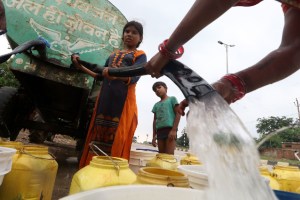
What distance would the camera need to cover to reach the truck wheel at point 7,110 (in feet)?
9.53

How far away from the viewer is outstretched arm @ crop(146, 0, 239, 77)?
1.08 m

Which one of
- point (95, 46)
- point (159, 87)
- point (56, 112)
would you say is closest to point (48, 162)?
point (95, 46)

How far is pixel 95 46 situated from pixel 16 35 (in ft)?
2.90

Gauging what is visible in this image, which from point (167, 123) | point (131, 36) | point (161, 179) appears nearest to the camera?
point (161, 179)

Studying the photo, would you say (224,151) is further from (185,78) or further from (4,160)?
(4,160)

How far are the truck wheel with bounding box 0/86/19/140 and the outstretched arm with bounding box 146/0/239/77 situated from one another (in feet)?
7.68

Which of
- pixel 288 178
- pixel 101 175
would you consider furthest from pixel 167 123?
pixel 101 175

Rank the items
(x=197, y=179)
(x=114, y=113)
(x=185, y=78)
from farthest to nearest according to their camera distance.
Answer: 1. (x=114, y=113)
2. (x=185, y=78)
3. (x=197, y=179)

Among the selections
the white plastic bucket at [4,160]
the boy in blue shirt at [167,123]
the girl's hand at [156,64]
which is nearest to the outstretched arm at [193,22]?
the girl's hand at [156,64]

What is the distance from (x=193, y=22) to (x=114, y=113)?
1.56 meters

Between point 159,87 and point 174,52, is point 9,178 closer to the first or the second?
point 174,52

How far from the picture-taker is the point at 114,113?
2.52 metres

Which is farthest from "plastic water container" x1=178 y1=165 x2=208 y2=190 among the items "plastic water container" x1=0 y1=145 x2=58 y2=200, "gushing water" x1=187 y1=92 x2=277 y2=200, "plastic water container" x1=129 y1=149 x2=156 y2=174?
"plastic water container" x1=129 y1=149 x2=156 y2=174

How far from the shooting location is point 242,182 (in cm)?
71
